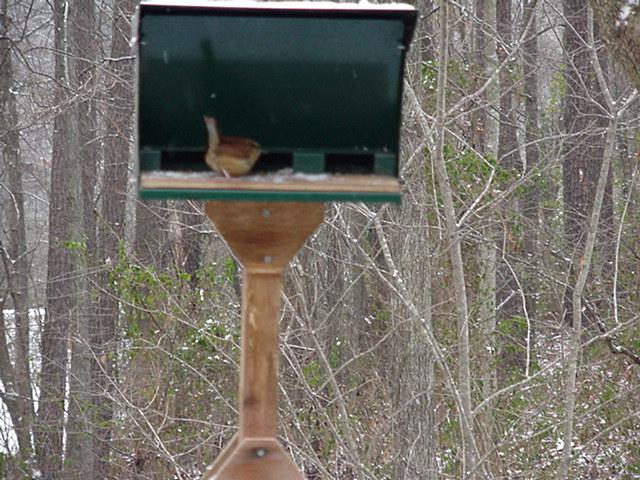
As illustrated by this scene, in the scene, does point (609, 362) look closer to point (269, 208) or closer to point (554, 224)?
point (554, 224)

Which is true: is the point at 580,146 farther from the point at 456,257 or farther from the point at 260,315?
the point at 260,315

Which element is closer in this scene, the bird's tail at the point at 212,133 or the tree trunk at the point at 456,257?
the bird's tail at the point at 212,133

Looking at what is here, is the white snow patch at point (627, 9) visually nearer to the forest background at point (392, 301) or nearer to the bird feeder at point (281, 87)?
the forest background at point (392, 301)

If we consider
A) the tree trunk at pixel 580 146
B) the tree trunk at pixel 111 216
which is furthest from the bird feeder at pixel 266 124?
the tree trunk at pixel 580 146

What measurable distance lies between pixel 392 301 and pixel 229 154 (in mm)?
3602

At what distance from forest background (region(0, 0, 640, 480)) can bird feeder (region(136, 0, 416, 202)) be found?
5.21 ft

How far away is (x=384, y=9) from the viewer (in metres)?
2.44

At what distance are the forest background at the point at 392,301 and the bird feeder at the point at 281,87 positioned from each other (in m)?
1.59

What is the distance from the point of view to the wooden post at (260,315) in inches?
90.3

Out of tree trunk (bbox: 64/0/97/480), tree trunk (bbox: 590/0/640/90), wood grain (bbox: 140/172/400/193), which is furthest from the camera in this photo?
tree trunk (bbox: 64/0/97/480)

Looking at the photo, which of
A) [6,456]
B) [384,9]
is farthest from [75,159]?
[384,9]

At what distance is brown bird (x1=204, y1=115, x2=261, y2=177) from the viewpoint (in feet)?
7.68

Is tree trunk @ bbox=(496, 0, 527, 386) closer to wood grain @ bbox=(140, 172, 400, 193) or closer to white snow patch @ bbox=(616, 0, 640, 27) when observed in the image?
white snow patch @ bbox=(616, 0, 640, 27)

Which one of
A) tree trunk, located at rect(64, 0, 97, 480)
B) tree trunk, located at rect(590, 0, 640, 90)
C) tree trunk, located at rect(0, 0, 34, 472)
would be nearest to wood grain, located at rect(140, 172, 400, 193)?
tree trunk, located at rect(590, 0, 640, 90)
